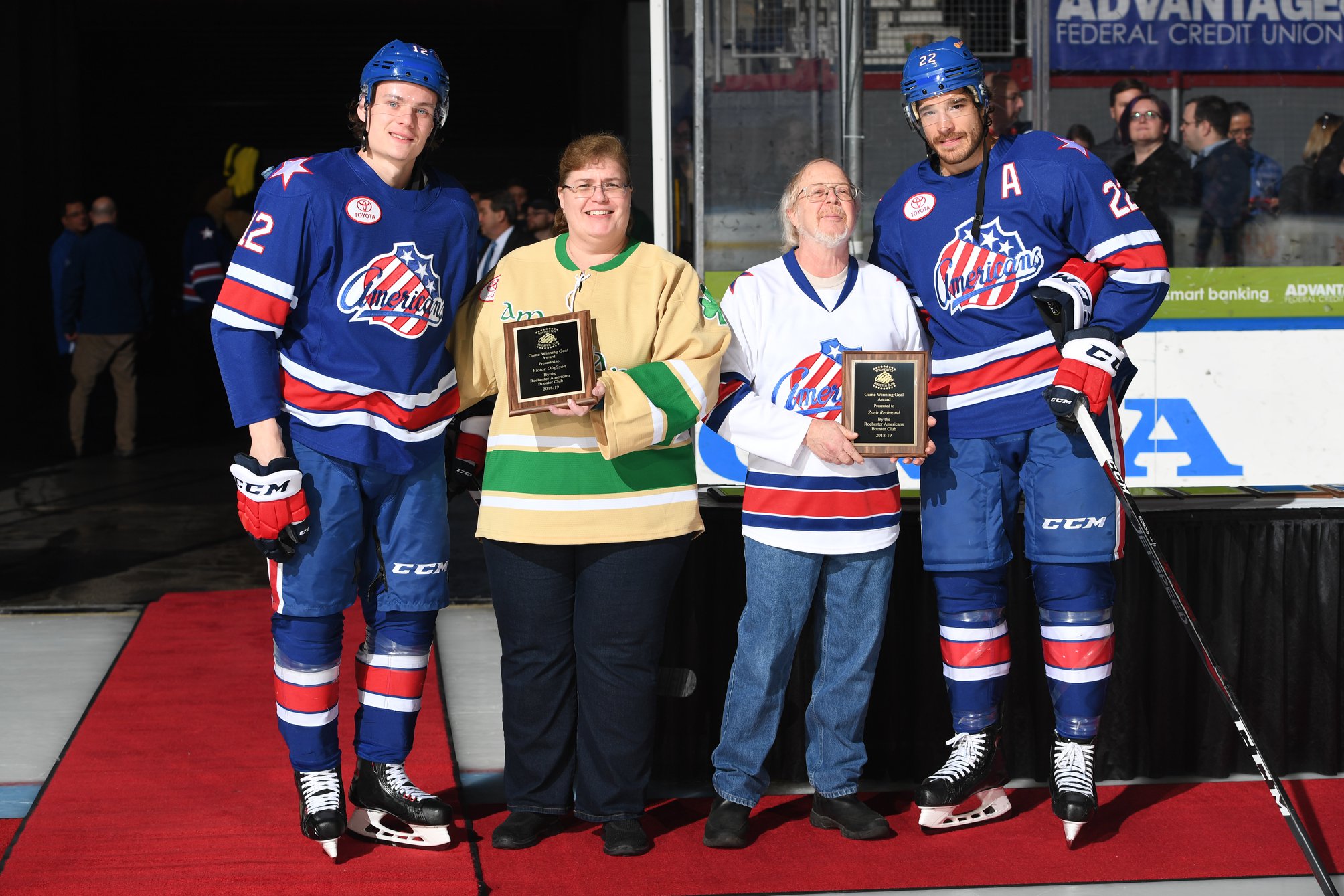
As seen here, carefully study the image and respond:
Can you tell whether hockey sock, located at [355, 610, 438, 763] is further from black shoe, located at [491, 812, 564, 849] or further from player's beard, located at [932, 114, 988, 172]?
player's beard, located at [932, 114, 988, 172]

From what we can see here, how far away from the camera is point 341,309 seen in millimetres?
3299

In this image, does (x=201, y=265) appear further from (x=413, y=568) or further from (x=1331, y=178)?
(x=413, y=568)

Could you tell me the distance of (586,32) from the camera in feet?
51.1

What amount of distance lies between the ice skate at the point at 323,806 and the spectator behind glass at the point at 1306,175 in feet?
16.8

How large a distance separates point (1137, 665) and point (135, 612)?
394 centimetres

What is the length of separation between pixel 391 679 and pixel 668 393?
99 cm

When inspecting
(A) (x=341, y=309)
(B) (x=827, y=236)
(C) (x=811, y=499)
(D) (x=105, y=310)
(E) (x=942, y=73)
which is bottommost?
(C) (x=811, y=499)

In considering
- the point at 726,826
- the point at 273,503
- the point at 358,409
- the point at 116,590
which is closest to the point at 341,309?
the point at 358,409

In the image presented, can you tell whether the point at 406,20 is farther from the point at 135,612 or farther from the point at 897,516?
the point at 897,516

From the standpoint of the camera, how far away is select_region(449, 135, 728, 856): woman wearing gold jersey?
334cm

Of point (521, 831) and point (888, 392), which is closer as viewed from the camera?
point (888, 392)

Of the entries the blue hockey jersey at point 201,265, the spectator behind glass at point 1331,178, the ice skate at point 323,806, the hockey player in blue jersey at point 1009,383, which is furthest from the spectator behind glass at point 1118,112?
the blue hockey jersey at point 201,265

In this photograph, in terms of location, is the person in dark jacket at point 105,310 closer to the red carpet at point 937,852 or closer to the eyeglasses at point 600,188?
the red carpet at point 937,852

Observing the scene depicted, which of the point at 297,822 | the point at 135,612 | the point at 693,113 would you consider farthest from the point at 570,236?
the point at 135,612
